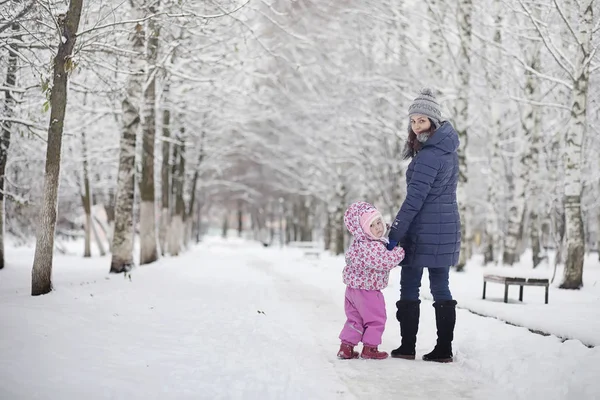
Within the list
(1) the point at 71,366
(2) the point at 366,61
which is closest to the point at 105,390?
(1) the point at 71,366

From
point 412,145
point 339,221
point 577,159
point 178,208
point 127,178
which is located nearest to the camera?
point 412,145

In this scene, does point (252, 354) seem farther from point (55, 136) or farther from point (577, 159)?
point (577, 159)

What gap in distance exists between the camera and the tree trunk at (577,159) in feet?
31.3

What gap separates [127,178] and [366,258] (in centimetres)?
821

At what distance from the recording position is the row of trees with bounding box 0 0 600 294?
8359 millimetres

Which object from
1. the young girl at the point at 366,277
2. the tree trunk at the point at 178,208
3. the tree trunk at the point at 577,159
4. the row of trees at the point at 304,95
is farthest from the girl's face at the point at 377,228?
the tree trunk at the point at 178,208

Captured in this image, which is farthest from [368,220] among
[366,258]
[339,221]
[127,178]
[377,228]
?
[339,221]

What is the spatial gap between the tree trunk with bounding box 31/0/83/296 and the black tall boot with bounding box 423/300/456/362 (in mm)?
4789

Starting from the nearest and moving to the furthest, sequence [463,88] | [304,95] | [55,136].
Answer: [55,136], [463,88], [304,95]

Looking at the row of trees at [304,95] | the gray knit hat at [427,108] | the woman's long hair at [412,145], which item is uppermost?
the row of trees at [304,95]

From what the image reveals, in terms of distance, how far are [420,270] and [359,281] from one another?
22.6 inches

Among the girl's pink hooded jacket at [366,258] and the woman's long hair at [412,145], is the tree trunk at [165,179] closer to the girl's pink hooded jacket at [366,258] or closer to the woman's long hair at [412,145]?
the woman's long hair at [412,145]

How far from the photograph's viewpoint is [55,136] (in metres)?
6.88

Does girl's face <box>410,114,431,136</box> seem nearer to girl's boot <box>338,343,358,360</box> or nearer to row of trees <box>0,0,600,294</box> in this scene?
girl's boot <box>338,343,358,360</box>
